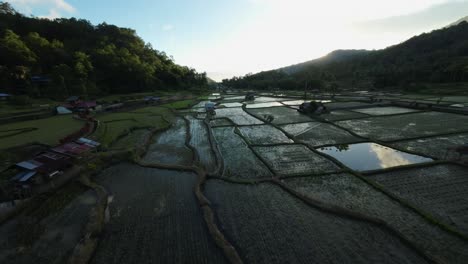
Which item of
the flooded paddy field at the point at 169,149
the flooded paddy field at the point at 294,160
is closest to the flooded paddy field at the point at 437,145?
the flooded paddy field at the point at 294,160

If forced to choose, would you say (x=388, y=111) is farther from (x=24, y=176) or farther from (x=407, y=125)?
(x=24, y=176)

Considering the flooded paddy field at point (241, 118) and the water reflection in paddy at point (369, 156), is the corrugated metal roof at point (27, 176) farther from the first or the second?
the flooded paddy field at point (241, 118)

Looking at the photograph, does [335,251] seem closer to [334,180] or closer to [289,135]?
[334,180]

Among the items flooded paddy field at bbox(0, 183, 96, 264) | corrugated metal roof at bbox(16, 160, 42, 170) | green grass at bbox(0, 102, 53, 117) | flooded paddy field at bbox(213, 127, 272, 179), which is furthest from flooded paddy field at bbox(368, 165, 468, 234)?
green grass at bbox(0, 102, 53, 117)

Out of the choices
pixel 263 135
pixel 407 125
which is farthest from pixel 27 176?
pixel 407 125

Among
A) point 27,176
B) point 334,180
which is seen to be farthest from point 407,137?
point 27,176
